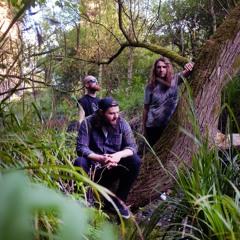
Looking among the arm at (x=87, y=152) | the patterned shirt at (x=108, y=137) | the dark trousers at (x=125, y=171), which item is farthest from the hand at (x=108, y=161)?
the patterned shirt at (x=108, y=137)

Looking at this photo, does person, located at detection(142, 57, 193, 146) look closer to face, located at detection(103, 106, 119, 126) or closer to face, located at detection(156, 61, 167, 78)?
face, located at detection(156, 61, 167, 78)

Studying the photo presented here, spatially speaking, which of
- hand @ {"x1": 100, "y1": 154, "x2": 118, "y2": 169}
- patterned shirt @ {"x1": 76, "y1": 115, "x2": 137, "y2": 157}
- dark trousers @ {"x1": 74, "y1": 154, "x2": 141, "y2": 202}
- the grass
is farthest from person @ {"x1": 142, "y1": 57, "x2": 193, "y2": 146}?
the grass

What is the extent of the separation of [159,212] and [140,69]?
1269cm

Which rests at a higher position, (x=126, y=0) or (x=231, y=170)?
(x=126, y=0)

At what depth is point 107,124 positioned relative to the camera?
132 inches

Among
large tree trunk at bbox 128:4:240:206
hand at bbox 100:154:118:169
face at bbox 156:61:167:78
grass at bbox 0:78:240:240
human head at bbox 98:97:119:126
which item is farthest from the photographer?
face at bbox 156:61:167:78

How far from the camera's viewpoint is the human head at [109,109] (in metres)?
3.20

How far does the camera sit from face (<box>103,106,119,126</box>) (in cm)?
321

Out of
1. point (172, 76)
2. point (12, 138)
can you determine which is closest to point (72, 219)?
point (12, 138)

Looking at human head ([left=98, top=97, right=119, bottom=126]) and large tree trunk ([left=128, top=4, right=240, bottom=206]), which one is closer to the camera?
human head ([left=98, top=97, right=119, bottom=126])

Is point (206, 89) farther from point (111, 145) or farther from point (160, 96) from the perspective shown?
point (111, 145)

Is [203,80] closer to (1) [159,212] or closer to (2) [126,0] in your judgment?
(1) [159,212]

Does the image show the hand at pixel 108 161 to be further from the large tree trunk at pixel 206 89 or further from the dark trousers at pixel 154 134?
the dark trousers at pixel 154 134

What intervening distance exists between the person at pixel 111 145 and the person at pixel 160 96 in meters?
0.64
